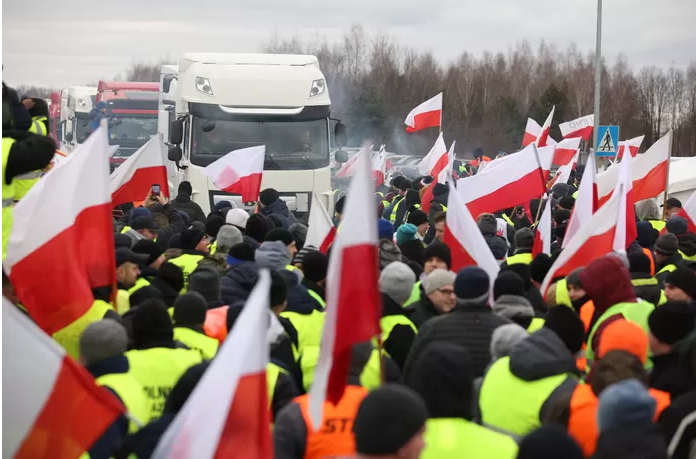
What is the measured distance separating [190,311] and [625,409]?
2920 millimetres

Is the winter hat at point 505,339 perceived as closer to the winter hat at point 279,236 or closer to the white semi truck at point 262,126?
the winter hat at point 279,236

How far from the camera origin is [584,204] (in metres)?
9.65

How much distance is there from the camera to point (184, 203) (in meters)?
14.0

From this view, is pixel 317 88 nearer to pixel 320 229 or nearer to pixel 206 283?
pixel 320 229

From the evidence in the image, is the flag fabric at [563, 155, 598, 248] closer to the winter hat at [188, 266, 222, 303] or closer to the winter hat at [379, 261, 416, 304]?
the winter hat at [379, 261, 416, 304]

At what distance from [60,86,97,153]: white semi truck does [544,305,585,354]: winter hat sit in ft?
88.2

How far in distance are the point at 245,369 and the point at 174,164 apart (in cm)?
1591

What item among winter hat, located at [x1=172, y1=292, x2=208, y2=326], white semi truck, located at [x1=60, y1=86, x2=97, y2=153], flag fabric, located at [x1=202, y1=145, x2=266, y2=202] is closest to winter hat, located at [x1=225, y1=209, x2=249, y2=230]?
flag fabric, located at [x1=202, y1=145, x2=266, y2=202]

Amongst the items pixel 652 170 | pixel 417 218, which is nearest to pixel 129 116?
pixel 417 218

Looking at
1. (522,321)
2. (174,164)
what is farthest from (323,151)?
(522,321)

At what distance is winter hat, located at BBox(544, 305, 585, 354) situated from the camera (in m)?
5.75

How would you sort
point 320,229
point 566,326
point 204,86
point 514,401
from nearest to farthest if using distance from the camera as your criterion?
1. point 514,401
2. point 566,326
3. point 320,229
4. point 204,86

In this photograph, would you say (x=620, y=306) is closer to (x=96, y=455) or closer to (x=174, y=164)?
(x=96, y=455)

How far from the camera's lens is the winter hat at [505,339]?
548cm
